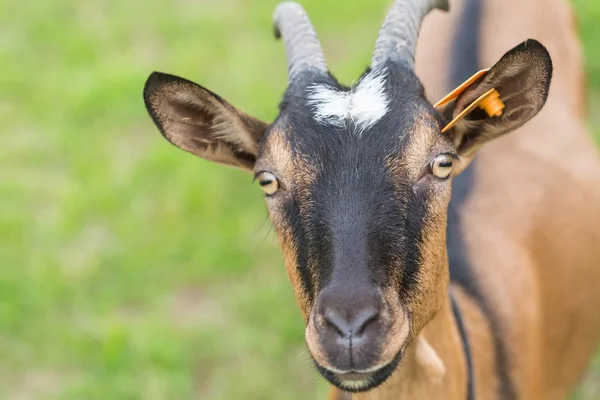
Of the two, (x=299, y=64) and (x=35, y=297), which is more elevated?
(x=299, y=64)

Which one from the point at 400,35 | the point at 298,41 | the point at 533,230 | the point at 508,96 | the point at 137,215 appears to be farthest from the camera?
the point at 137,215

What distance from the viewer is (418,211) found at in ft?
9.41

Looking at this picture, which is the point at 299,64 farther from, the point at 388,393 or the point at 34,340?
the point at 34,340

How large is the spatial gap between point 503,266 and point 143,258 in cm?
298

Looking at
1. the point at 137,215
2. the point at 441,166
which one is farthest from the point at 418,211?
the point at 137,215

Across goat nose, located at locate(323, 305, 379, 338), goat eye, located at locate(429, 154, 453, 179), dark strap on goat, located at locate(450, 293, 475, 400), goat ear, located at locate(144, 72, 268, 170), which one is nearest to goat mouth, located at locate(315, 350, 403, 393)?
goat nose, located at locate(323, 305, 379, 338)

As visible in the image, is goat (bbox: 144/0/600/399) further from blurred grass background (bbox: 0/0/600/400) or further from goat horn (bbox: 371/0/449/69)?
blurred grass background (bbox: 0/0/600/400)

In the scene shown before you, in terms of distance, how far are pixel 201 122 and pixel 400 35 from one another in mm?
834

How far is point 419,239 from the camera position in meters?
2.87

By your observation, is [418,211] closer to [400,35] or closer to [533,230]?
[400,35]

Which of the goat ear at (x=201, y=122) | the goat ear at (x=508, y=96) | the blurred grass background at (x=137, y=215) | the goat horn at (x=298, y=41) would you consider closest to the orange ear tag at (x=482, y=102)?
the goat ear at (x=508, y=96)

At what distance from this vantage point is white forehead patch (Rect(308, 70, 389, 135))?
2.94 meters

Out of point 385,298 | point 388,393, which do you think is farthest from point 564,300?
point 385,298

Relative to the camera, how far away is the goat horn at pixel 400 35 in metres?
3.20
